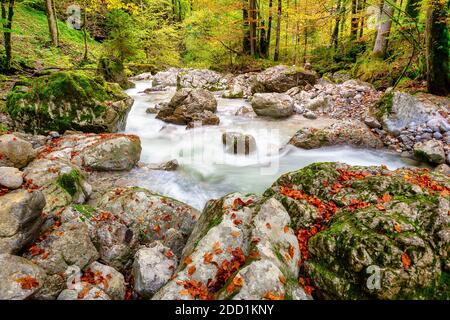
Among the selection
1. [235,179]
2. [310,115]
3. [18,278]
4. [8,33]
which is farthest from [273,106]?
[8,33]

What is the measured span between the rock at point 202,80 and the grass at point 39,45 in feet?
20.4

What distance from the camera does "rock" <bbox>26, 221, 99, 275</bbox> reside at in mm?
3260

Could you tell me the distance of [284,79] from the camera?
45.2 ft

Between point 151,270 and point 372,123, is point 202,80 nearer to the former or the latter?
point 372,123

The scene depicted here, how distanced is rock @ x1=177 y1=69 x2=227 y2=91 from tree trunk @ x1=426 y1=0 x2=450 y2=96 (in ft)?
34.5

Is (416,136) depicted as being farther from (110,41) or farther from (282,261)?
(110,41)

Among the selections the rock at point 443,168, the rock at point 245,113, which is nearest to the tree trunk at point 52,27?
the rock at point 245,113

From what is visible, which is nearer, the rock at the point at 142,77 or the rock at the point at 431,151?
the rock at the point at 431,151

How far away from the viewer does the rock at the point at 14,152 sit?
16.8 ft

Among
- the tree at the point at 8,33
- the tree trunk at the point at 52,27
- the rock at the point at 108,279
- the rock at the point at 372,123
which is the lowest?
the rock at the point at 108,279

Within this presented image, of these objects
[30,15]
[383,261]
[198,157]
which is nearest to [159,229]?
[383,261]

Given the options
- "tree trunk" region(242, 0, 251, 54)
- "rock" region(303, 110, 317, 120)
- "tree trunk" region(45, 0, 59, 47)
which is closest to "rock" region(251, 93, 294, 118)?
"rock" region(303, 110, 317, 120)

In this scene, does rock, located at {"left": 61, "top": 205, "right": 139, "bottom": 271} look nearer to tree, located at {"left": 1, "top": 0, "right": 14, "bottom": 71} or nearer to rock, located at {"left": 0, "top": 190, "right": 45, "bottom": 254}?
rock, located at {"left": 0, "top": 190, "right": 45, "bottom": 254}

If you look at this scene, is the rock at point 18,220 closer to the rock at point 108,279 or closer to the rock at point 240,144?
the rock at point 108,279
